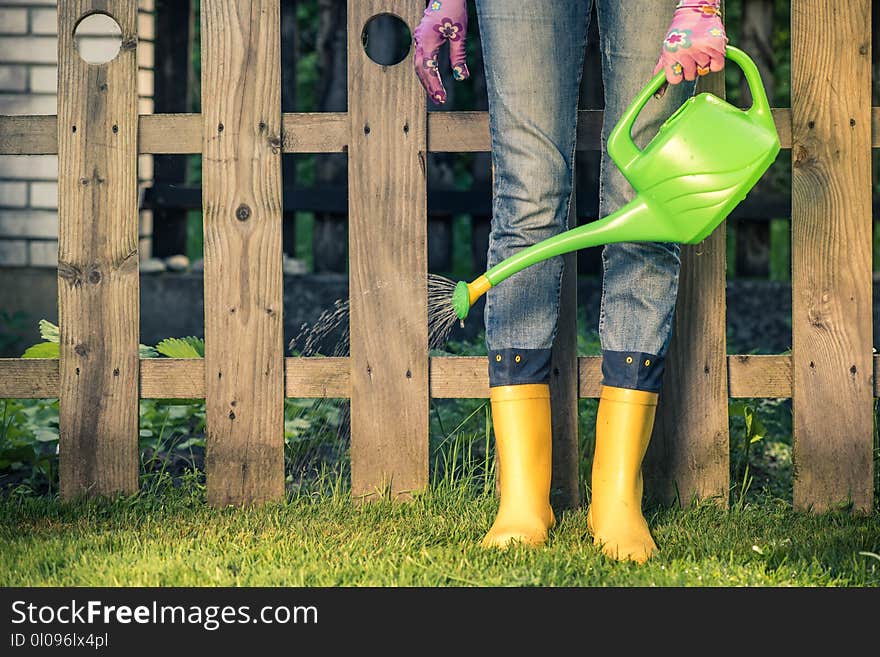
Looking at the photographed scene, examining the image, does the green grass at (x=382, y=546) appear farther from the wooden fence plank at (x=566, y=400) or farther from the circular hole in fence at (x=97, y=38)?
the circular hole in fence at (x=97, y=38)

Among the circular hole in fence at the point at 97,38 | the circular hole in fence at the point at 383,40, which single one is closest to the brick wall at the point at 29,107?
the circular hole in fence at the point at 97,38

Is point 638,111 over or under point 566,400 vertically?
over

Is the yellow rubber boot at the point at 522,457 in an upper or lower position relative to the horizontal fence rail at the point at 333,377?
lower

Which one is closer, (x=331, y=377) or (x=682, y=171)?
(x=682, y=171)

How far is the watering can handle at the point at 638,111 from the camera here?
7.48ft

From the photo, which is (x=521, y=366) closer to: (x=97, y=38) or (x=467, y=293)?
(x=467, y=293)

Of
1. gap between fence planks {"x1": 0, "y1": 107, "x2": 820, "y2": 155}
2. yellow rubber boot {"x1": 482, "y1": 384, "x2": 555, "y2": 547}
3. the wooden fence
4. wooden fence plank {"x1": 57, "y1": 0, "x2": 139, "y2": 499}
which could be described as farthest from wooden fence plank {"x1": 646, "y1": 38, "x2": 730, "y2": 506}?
wooden fence plank {"x1": 57, "y1": 0, "x2": 139, "y2": 499}

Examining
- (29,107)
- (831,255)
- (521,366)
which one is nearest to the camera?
(521,366)

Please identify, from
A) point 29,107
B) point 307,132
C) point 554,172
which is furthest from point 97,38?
point 554,172

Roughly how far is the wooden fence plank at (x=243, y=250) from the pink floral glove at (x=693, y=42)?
977 millimetres

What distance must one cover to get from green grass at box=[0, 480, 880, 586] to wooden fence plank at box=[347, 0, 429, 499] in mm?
160

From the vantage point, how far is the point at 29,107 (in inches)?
203

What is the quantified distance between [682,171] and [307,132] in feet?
3.12

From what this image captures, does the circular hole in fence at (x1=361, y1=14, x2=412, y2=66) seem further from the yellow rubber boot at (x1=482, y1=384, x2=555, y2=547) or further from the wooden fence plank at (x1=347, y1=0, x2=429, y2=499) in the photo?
the yellow rubber boot at (x1=482, y1=384, x2=555, y2=547)
